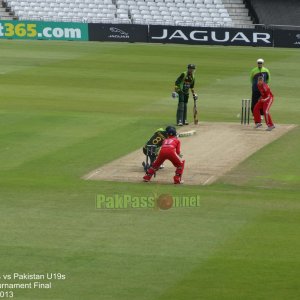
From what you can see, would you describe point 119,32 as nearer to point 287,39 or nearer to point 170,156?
point 287,39

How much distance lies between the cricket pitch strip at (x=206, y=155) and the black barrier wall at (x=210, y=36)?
27.6 m

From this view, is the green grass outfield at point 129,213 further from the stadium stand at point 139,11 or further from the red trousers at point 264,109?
the stadium stand at point 139,11

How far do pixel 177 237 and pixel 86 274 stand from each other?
2718 millimetres

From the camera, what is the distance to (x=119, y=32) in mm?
61594

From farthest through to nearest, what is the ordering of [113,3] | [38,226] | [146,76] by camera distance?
[113,3] → [146,76] → [38,226]

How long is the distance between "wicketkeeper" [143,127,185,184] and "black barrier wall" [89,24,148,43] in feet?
127

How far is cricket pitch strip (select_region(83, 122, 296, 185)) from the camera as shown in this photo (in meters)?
24.0

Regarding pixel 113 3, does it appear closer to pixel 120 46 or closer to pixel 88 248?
pixel 120 46

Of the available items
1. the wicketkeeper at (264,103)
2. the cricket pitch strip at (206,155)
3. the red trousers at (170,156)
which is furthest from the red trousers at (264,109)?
the red trousers at (170,156)

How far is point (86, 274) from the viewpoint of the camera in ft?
53.1

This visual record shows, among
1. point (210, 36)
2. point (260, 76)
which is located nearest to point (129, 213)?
point (260, 76)

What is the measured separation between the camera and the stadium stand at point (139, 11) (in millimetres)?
64562

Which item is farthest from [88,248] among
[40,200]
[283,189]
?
[283,189]

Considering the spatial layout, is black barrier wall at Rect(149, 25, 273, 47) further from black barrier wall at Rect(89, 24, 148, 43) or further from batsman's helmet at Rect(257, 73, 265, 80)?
batsman's helmet at Rect(257, 73, 265, 80)
